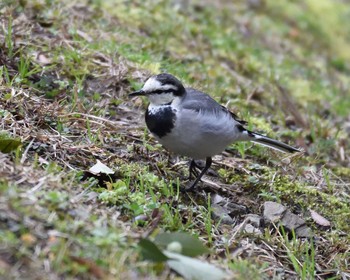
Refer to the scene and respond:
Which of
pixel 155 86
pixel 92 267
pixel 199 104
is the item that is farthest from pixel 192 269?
pixel 155 86

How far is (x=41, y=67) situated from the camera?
5711 millimetres

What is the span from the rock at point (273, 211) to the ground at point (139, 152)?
9 cm

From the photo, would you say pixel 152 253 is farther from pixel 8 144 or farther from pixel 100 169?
pixel 8 144

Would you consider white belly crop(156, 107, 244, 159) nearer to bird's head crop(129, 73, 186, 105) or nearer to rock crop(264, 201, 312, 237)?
bird's head crop(129, 73, 186, 105)

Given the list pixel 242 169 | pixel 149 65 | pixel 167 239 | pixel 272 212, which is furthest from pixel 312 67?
pixel 167 239

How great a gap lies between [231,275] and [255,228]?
3.81 feet

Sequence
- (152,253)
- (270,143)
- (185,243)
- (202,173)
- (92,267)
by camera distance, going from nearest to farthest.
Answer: (92,267)
(152,253)
(185,243)
(202,173)
(270,143)

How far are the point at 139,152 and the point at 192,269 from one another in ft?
6.10

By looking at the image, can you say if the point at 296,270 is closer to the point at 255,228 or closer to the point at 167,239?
the point at 255,228

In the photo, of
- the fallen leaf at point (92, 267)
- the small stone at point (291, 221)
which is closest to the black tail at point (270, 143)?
the small stone at point (291, 221)

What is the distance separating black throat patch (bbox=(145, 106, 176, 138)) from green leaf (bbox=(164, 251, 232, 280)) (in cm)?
143

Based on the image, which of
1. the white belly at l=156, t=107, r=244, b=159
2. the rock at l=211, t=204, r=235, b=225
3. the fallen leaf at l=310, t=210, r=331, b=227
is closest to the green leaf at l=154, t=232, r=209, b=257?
the rock at l=211, t=204, r=235, b=225

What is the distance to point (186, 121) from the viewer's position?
15.4 ft

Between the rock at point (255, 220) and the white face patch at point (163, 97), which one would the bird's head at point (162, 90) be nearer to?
the white face patch at point (163, 97)
